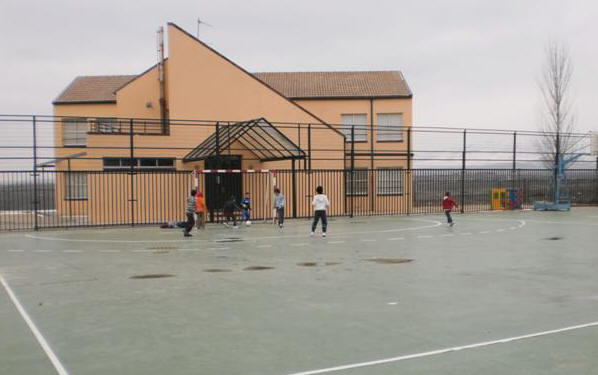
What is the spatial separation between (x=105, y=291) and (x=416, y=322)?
5138mm

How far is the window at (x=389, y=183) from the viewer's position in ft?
118

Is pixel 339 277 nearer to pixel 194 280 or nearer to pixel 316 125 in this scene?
pixel 194 280

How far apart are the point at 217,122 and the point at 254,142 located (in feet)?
16.9

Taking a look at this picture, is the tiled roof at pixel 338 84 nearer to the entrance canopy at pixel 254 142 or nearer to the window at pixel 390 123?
the window at pixel 390 123

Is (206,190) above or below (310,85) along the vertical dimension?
below

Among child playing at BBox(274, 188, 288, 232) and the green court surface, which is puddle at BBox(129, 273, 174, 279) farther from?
child playing at BBox(274, 188, 288, 232)

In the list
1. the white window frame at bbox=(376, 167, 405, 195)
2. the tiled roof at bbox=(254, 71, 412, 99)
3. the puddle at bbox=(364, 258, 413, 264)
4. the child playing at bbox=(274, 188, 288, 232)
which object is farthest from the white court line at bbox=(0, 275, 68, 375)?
the tiled roof at bbox=(254, 71, 412, 99)

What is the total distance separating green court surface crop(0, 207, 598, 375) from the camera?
598 centimetres

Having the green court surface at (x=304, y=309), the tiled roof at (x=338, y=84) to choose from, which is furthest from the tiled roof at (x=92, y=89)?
the green court surface at (x=304, y=309)

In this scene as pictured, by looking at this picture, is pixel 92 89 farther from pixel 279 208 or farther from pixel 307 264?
pixel 307 264

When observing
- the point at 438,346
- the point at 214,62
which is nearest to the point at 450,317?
the point at 438,346

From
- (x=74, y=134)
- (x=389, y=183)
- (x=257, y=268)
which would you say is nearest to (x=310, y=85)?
(x=389, y=183)

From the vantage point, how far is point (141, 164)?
98.1 feet

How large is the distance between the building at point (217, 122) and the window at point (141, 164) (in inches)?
2.0
